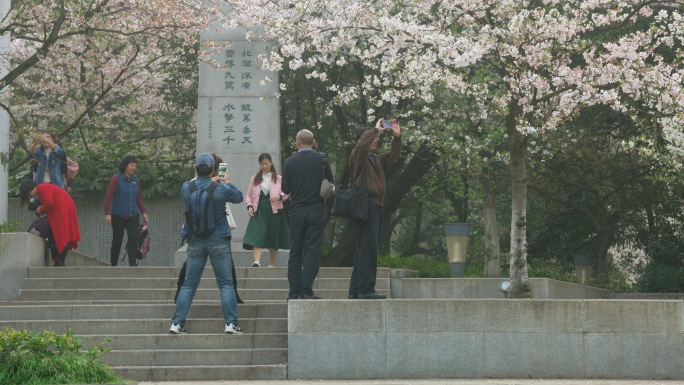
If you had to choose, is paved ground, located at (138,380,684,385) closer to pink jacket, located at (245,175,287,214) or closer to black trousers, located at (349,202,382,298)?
black trousers, located at (349,202,382,298)

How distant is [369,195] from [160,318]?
279 cm

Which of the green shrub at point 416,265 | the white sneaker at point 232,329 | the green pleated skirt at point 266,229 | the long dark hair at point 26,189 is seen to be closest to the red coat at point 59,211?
the long dark hair at point 26,189

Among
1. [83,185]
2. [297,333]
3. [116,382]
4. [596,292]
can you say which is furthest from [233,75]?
[116,382]

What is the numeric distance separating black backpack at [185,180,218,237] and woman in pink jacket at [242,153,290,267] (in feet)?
11.7

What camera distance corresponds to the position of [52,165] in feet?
55.8

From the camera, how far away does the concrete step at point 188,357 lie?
470 inches

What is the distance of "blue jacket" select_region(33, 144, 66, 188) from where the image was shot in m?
16.8

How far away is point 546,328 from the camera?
469 inches

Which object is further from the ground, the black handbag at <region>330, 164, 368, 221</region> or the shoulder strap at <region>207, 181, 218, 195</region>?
the shoulder strap at <region>207, 181, 218, 195</region>

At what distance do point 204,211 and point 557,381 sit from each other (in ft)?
12.6

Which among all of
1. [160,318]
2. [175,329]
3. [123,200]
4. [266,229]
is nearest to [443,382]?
[175,329]

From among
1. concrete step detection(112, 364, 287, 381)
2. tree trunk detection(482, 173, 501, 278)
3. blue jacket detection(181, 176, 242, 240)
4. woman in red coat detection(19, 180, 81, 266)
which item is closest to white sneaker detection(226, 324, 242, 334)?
concrete step detection(112, 364, 287, 381)

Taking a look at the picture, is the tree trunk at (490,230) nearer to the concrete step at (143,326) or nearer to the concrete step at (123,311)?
the concrete step at (123,311)

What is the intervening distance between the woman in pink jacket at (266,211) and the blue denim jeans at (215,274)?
11.7ft
